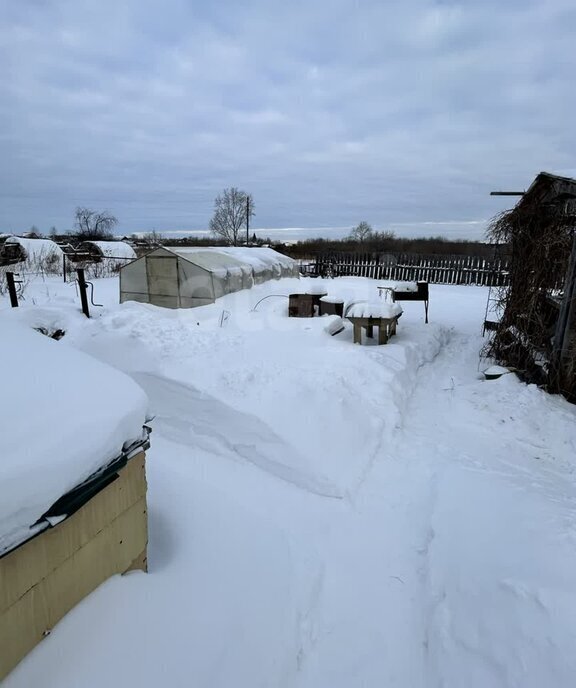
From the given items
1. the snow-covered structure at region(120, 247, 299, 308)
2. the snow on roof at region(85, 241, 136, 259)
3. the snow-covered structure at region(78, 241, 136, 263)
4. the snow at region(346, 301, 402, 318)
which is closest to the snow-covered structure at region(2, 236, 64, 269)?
the snow-covered structure at region(78, 241, 136, 263)

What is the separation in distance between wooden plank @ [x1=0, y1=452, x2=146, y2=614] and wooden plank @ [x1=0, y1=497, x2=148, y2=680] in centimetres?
4

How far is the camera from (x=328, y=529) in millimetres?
3303

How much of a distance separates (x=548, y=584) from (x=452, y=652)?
2.41 feet

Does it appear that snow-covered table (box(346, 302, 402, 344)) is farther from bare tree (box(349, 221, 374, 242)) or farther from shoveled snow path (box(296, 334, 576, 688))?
bare tree (box(349, 221, 374, 242))

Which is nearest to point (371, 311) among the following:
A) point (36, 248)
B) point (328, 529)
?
point (328, 529)

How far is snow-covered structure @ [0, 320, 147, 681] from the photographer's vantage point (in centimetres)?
152

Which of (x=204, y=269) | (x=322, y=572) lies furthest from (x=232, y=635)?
(x=204, y=269)

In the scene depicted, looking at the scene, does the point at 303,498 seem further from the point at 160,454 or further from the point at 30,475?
the point at 30,475

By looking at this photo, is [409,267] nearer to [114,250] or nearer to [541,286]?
[541,286]

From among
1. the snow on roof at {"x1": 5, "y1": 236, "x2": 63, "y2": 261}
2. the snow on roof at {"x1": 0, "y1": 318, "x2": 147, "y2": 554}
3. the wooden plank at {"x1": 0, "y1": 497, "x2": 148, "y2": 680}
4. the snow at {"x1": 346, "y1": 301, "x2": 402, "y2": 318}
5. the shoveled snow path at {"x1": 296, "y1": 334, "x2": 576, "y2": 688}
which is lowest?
the shoveled snow path at {"x1": 296, "y1": 334, "x2": 576, "y2": 688}

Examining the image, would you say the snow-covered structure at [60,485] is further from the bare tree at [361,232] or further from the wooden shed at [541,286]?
the bare tree at [361,232]

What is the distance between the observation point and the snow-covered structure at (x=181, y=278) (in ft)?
32.7

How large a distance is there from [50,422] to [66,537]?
21.0 inches

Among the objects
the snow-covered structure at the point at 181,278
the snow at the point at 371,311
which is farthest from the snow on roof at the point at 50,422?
the snow-covered structure at the point at 181,278
